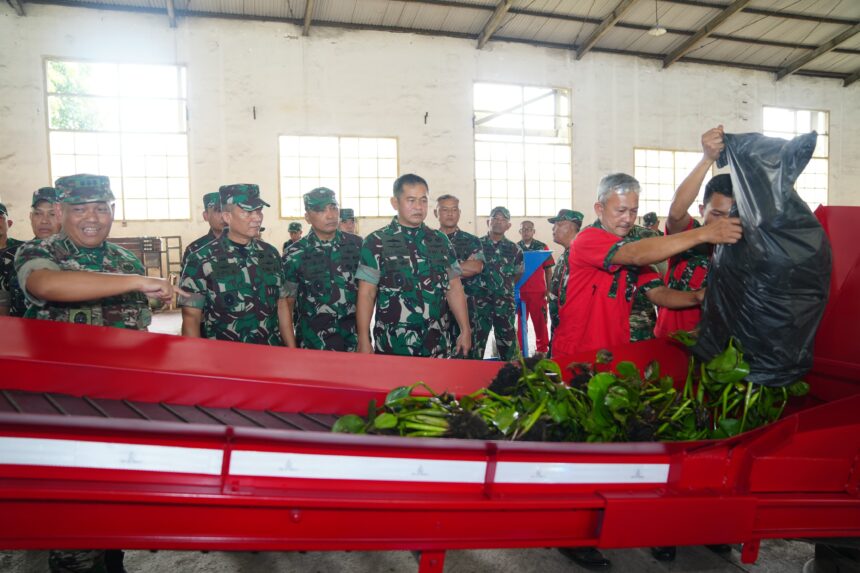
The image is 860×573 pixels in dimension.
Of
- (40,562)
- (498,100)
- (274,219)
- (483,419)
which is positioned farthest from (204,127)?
(483,419)

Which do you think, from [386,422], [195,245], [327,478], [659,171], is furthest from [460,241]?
[659,171]

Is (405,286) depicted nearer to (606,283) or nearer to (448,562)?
(606,283)

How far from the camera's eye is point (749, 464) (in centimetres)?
128

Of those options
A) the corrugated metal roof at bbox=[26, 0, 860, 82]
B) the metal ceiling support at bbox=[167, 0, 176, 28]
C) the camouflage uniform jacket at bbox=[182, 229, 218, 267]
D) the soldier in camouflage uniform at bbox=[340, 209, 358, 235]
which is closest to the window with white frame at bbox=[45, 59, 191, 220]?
the metal ceiling support at bbox=[167, 0, 176, 28]

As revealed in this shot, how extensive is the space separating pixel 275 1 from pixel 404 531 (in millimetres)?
10297

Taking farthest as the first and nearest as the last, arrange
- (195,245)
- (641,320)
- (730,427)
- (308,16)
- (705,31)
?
(705,31), (308,16), (195,245), (641,320), (730,427)

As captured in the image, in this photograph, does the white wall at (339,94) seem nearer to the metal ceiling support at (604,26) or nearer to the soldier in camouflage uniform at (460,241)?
the metal ceiling support at (604,26)

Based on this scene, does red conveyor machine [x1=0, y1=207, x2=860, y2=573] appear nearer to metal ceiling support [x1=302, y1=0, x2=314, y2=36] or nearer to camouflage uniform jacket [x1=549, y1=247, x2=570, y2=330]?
camouflage uniform jacket [x1=549, y1=247, x2=570, y2=330]

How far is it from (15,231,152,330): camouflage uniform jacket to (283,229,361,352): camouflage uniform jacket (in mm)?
1012

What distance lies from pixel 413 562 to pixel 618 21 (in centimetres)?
1117

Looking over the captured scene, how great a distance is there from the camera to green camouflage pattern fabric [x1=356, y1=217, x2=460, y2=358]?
9.71 feet

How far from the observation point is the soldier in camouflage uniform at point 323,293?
11.1 feet

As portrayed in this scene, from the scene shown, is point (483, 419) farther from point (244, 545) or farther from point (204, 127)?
point (204, 127)

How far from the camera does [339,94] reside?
10.4m
